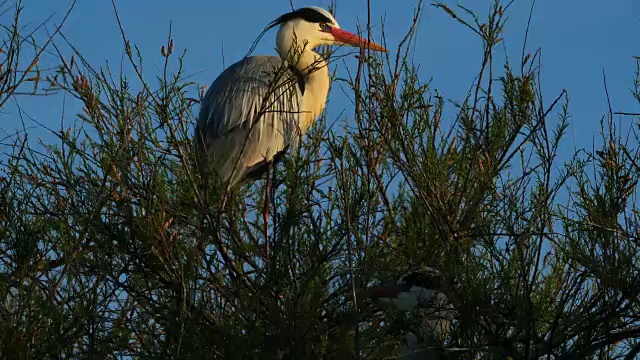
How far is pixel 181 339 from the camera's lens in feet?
8.39

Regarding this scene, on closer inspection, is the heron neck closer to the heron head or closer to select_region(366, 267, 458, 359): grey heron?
the heron head

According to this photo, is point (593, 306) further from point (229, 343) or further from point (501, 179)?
point (229, 343)

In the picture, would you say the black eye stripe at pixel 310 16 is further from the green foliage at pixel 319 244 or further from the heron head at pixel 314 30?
the green foliage at pixel 319 244

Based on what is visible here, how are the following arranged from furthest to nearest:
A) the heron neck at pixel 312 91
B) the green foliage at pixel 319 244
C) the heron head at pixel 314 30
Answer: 1. the heron head at pixel 314 30
2. the heron neck at pixel 312 91
3. the green foliage at pixel 319 244

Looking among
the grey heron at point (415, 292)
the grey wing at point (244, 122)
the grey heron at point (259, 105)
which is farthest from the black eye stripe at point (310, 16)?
the grey heron at point (415, 292)

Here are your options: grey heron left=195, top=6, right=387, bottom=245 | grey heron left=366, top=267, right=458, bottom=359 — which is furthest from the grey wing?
grey heron left=366, top=267, right=458, bottom=359

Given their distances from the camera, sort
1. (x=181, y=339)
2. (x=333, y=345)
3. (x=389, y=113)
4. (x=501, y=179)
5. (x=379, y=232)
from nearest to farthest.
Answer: (x=181, y=339) < (x=333, y=345) < (x=501, y=179) < (x=389, y=113) < (x=379, y=232)

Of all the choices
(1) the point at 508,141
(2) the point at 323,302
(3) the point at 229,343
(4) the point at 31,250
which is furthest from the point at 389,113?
(4) the point at 31,250

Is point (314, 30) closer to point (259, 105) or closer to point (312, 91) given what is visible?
point (312, 91)

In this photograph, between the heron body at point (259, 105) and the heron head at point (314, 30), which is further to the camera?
the heron head at point (314, 30)

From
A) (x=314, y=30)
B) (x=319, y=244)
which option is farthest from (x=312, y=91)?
(x=319, y=244)

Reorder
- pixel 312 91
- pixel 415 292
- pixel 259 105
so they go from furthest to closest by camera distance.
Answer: pixel 312 91
pixel 259 105
pixel 415 292

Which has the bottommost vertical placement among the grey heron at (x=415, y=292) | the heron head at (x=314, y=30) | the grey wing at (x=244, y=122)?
the grey heron at (x=415, y=292)

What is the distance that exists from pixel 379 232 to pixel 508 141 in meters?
0.62
